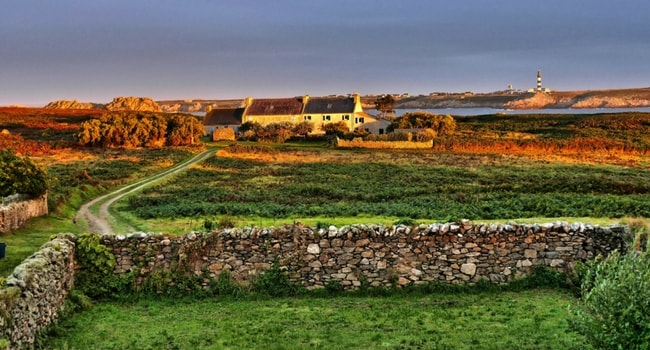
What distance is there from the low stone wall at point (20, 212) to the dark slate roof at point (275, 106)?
82.0 meters

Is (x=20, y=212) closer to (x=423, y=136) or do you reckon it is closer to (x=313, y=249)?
(x=313, y=249)

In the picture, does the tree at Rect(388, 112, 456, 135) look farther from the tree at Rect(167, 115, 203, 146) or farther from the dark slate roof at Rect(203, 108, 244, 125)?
the tree at Rect(167, 115, 203, 146)

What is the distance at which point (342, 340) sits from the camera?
41.3 feet

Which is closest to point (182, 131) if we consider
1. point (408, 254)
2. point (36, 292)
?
point (408, 254)

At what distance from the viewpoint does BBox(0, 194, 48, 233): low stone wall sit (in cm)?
2183

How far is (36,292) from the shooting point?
1234 centimetres

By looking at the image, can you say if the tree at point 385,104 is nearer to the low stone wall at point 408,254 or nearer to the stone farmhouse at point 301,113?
the stone farmhouse at point 301,113

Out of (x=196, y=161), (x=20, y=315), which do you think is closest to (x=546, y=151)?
(x=196, y=161)

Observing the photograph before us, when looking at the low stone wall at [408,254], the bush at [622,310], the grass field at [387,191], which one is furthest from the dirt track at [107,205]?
the bush at [622,310]

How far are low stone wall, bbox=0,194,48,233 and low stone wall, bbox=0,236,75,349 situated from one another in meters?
7.61

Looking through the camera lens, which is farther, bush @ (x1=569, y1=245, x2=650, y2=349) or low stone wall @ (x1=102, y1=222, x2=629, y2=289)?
low stone wall @ (x1=102, y1=222, x2=629, y2=289)

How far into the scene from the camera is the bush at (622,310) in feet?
27.9

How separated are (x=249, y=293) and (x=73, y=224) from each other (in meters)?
14.6

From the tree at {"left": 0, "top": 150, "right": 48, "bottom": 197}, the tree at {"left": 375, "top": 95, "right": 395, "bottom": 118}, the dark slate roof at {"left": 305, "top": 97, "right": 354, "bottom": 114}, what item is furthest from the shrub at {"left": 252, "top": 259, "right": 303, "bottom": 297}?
the tree at {"left": 375, "top": 95, "right": 395, "bottom": 118}
